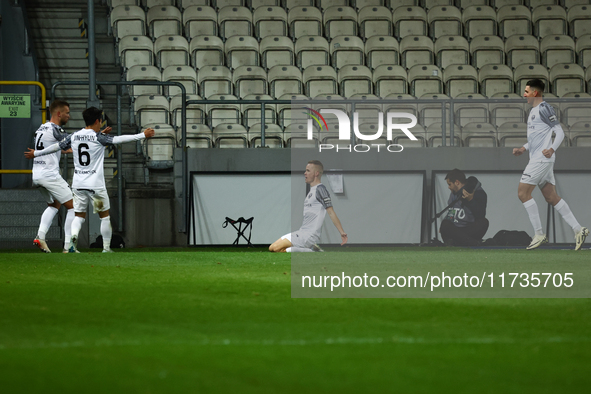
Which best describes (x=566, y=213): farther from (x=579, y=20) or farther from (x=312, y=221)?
(x=579, y=20)

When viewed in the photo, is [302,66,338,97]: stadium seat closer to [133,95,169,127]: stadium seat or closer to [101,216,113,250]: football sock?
[133,95,169,127]: stadium seat

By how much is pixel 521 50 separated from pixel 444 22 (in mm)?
1632

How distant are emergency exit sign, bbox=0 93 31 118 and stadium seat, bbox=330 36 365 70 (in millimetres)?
5742

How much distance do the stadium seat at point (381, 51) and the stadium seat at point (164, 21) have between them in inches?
148

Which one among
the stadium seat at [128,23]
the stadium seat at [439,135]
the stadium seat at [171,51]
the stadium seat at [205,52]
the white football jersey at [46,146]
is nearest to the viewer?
the white football jersey at [46,146]

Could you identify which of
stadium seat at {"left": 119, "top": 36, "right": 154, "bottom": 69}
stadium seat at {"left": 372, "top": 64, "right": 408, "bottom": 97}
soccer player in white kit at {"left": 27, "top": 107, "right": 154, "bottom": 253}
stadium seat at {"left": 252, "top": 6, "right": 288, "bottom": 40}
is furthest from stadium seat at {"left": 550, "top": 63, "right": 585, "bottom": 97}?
soccer player in white kit at {"left": 27, "top": 107, "right": 154, "bottom": 253}

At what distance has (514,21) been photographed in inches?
616

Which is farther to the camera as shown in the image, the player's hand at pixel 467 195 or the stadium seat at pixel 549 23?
the stadium seat at pixel 549 23

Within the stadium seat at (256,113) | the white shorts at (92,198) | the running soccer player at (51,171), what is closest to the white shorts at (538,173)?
the stadium seat at (256,113)

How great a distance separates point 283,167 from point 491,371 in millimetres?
9966

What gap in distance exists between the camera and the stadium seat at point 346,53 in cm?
1485

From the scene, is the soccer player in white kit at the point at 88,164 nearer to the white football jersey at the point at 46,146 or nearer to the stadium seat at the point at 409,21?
the white football jersey at the point at 46,146

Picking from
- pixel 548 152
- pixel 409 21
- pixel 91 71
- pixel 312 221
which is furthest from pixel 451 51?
pixel 91 71

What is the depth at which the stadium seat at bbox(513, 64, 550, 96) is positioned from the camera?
47.7ft
